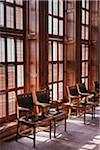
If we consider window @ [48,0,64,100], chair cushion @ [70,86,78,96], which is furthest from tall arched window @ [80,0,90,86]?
chair cushion @ [70,86,78,96]

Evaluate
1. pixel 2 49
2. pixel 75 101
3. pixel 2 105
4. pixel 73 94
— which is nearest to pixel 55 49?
pixel 73 94

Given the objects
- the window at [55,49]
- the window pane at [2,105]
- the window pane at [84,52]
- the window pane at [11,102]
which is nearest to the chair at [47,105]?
the window pane at [11,102]

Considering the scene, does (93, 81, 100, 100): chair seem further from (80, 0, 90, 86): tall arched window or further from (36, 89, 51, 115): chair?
(36, 89, 51, 115): chair

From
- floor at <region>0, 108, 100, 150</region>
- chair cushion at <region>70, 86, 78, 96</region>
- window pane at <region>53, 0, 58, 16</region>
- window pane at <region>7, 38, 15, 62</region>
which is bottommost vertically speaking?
floor at <region>0, 108, 100, 150</region>

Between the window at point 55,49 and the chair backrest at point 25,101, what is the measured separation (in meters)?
1.14

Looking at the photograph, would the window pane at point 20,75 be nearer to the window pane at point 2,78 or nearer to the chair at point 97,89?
the window pane at point 2,78

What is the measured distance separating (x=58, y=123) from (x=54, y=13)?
94.9 inches

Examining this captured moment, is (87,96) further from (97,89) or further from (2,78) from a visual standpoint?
(2,78)

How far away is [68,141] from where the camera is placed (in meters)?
4.60

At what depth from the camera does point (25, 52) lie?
527 cm

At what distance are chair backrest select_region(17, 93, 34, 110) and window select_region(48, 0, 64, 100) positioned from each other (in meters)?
1.14

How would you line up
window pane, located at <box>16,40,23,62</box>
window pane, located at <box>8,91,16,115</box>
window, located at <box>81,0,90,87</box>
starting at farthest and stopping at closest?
window, located at <box>81,0,90,87</box>
window pane, located at <box>16,40,23,62</box>
window pane, located at <box>8,91,16,115</box>

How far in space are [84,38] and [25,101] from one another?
3480mm

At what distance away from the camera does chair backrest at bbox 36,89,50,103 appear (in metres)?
5.15
